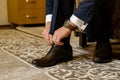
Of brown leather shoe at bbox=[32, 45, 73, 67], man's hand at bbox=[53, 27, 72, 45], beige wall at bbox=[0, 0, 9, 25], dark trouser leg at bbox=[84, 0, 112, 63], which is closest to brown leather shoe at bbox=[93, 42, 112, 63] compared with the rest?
dark trouser leg at bbox=[84, 0, 112, 63]

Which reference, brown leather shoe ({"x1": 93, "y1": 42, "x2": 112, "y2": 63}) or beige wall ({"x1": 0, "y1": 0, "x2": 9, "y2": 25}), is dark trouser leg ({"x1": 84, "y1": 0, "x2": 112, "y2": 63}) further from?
beige wall ({"x1": 0, "y1": 0, "x2": 9, "y2": 25})

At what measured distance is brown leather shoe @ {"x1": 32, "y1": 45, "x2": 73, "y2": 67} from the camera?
129 centimetres

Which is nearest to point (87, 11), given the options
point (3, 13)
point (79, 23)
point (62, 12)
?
point (79, 23)

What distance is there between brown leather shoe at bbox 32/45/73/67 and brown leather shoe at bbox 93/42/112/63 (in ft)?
0.47

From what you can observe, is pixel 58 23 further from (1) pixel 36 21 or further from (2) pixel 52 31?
(1) pixel 36 21

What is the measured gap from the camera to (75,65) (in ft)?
4.32

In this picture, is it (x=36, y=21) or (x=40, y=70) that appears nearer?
(x=40, y=70)

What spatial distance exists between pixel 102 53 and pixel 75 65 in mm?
171

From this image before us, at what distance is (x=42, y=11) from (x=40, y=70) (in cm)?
186

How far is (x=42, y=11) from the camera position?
3.03 meters

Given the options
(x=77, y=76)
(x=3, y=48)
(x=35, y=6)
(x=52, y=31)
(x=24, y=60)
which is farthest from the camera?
(x=35, y=6)

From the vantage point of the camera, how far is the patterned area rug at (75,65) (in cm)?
113

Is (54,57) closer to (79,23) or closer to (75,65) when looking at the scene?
(75,65)

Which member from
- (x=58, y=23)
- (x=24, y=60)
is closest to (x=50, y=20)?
(x=58, y=23)
